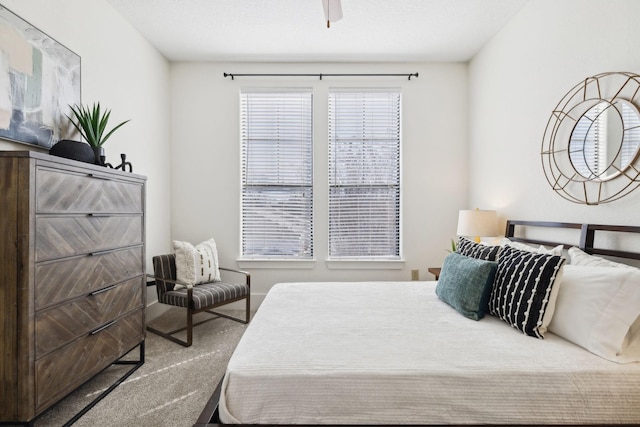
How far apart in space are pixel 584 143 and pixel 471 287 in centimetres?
Result: 126

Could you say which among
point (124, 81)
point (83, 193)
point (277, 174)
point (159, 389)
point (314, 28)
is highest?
point (314, 28)

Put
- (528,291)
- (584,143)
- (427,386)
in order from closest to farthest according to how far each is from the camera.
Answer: (427,386) → (528,291) → (584,143)

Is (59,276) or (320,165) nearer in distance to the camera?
(59,276)

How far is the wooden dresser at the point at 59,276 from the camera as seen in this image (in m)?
1.43

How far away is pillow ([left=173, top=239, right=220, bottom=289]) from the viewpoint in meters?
3.03

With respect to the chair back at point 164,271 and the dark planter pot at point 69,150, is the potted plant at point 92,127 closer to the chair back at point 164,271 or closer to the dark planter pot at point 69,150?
the dark planter pot at point 69,150

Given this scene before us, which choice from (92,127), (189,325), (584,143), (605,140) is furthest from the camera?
(189,325)

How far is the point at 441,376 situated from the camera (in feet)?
3.92

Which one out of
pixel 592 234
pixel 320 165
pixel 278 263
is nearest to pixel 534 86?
pixel 592 234

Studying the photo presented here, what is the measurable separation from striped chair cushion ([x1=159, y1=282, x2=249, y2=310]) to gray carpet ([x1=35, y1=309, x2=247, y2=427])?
1.14ft

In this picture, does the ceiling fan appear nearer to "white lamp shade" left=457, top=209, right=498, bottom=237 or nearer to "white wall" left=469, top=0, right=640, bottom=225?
"white wall" left=469, top=0, right=640, bottom=225

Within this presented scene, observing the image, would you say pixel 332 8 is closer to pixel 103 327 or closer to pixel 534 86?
pixel 534 86

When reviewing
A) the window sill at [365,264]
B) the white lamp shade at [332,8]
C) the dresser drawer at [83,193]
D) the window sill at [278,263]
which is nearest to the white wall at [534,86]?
the window sill at [365,264]

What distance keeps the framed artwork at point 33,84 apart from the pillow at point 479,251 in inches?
115
